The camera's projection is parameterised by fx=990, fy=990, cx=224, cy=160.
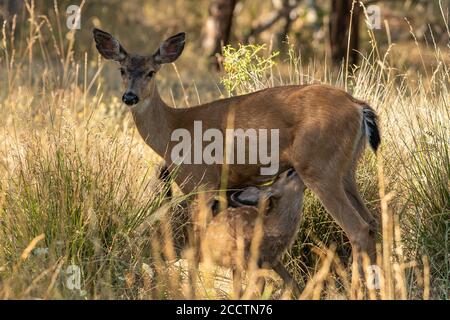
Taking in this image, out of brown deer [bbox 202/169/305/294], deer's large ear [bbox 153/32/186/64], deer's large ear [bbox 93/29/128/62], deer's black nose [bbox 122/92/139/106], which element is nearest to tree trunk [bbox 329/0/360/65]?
deer's large ear [bbox 153/32/186/64]

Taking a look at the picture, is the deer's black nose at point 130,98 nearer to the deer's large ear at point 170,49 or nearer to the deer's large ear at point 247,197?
the deer's large ear at point 170,49

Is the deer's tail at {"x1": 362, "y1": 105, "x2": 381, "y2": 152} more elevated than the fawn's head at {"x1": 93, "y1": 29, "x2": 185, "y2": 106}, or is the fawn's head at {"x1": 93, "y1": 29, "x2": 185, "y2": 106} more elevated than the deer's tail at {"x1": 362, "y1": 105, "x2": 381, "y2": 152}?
the fawn's head at {"x1": 93, "y1": 29, "x2": 185, "y2": 106}

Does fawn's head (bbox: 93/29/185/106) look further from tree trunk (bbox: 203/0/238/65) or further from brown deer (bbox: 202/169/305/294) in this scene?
tree trunk (bbox: 203/0/238/65)

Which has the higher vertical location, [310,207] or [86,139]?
[86,139]

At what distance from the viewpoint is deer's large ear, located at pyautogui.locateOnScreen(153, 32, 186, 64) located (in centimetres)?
756

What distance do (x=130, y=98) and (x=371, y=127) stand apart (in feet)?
5.66

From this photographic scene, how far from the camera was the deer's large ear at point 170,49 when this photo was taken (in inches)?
298

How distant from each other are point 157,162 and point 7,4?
6695 millimetres

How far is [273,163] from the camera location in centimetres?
671

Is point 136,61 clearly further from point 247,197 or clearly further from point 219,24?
point 219,24

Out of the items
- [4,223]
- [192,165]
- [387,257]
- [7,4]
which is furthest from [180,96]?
[387,257]

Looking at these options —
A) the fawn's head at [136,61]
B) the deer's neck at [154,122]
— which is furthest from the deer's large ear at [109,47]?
the deer's neck at [154,122]

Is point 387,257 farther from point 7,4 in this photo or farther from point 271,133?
point 7,4

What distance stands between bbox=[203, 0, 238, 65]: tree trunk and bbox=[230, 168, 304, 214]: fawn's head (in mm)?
8519
